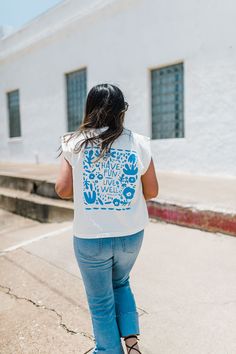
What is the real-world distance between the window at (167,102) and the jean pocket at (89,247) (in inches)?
268

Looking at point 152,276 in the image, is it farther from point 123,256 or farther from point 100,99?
point 100,99

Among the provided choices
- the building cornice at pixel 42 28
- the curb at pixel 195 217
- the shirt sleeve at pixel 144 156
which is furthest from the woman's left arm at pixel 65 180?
the building cornice at pixel 42 28

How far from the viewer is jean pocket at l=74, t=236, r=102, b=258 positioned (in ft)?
5.38

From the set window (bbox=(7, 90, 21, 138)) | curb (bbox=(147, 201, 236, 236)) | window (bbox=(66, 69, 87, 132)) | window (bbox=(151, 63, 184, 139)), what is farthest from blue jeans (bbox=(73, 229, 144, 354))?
window (bbox=(7, 90, 21, 138))

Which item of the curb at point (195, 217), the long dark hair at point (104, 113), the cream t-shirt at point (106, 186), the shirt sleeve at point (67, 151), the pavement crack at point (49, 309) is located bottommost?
the pavement crack at point (49, 309)

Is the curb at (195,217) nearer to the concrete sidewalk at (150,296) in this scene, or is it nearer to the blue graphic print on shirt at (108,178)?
the concrete sidewalk at (150,296)

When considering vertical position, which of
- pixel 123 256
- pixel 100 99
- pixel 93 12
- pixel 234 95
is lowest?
pixel 123 256

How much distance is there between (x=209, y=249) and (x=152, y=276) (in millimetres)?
806

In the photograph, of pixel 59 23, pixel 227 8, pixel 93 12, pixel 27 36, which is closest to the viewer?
pixel 227 8

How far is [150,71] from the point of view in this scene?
336 inches

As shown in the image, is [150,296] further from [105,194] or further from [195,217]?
[195,217]

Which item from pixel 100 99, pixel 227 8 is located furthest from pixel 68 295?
pixel 227 8

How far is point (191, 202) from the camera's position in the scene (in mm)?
4398

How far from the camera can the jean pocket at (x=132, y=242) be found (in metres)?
1.68
